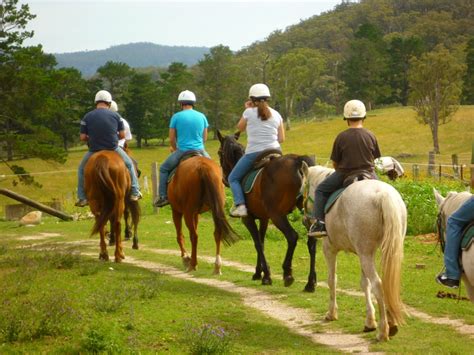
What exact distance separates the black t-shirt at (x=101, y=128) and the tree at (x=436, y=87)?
178 ft

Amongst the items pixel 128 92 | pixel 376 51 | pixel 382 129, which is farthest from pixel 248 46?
pixel 382 129

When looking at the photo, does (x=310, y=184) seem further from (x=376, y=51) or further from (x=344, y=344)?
(x=376, y=51)

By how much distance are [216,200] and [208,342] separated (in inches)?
198

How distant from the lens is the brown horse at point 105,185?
42.6 ft

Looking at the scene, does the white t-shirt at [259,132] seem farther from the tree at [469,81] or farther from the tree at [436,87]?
the tree at [469,81]

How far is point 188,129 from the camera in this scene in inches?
510

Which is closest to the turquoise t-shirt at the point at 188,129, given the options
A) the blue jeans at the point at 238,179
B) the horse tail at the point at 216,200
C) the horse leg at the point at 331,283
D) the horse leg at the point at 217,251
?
the horse tail at the point at 216,200

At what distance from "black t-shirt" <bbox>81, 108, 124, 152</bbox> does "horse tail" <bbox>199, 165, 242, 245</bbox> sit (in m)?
2.59

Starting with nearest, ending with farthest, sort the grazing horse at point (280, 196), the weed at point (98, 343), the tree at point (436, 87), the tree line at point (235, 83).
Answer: the weed at point (98, 343), the grazing horse at point (280, 196), the tree line at point (235, 83), the tree at point (436, 87)

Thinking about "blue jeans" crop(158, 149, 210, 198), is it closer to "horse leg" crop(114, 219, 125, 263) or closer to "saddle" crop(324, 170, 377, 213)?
"horse leg" crop(114, 219, 125, 263)

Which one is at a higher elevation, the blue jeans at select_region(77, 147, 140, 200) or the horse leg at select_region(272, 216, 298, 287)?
the blue jeans at select_region(77, 147, 140, 200)

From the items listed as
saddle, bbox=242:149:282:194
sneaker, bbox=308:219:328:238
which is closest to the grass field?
sneaker, bbox=308:219:328:238

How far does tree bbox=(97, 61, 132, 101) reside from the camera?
86.0 metres

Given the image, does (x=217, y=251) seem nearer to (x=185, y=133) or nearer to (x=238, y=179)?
(x=238, y=179)
